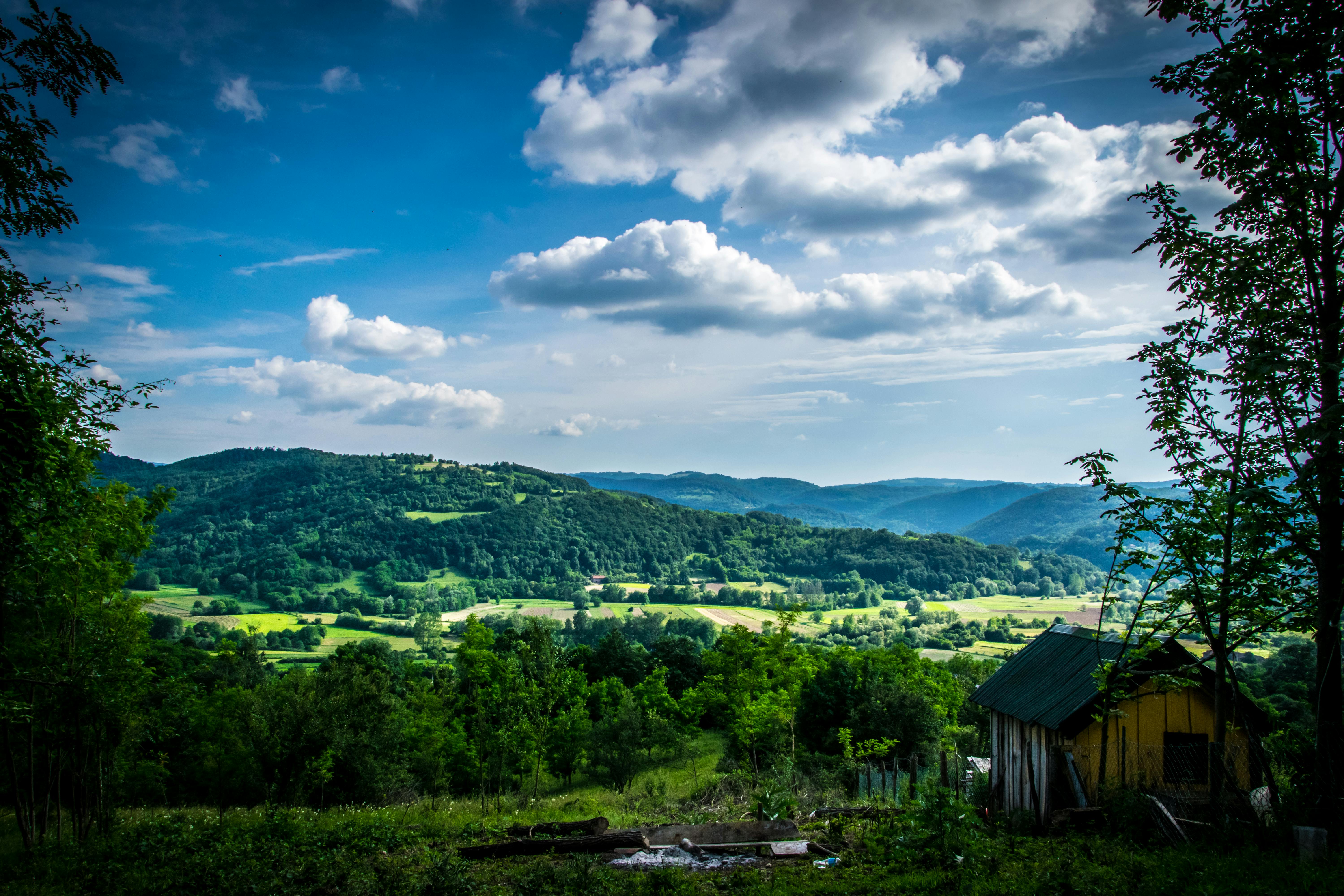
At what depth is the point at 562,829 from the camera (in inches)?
487

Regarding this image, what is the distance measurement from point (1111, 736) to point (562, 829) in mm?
10294

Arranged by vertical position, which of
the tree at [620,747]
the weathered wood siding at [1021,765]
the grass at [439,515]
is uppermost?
the grass at [439,515]

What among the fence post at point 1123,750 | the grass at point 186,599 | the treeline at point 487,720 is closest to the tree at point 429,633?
the grass at point 186,599

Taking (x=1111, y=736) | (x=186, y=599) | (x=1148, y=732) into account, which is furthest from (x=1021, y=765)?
(x=186, y=599)

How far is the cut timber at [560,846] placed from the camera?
1083cm

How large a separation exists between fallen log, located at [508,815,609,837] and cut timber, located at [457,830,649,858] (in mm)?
522

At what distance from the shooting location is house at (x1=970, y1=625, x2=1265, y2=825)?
36.3 ft

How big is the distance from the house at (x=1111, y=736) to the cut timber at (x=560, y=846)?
725 cm

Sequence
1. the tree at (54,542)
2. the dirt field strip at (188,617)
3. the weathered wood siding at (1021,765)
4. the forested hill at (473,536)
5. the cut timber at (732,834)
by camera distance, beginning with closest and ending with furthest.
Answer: the tree at (54,542) < the cut timber at (732,834) < the weathered wood siding at (1021,765) < the dirt field strip at (188,617) < the forested hill at (473,536)

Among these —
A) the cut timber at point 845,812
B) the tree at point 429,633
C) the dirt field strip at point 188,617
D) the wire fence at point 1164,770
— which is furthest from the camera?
the dirt field strip at point 188,617

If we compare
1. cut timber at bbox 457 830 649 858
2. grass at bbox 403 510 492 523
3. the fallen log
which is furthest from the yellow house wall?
grass at bbox 403 510 492 523

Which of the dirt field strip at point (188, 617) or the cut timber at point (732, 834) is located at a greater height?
the cut timber at point (732, 834)

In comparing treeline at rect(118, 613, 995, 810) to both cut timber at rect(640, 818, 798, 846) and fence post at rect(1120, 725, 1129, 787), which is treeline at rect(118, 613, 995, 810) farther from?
fence post at rect(1120, 725, 1129, 787)

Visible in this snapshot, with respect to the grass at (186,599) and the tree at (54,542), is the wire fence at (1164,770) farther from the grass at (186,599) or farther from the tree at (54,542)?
the grass at (186,599)
